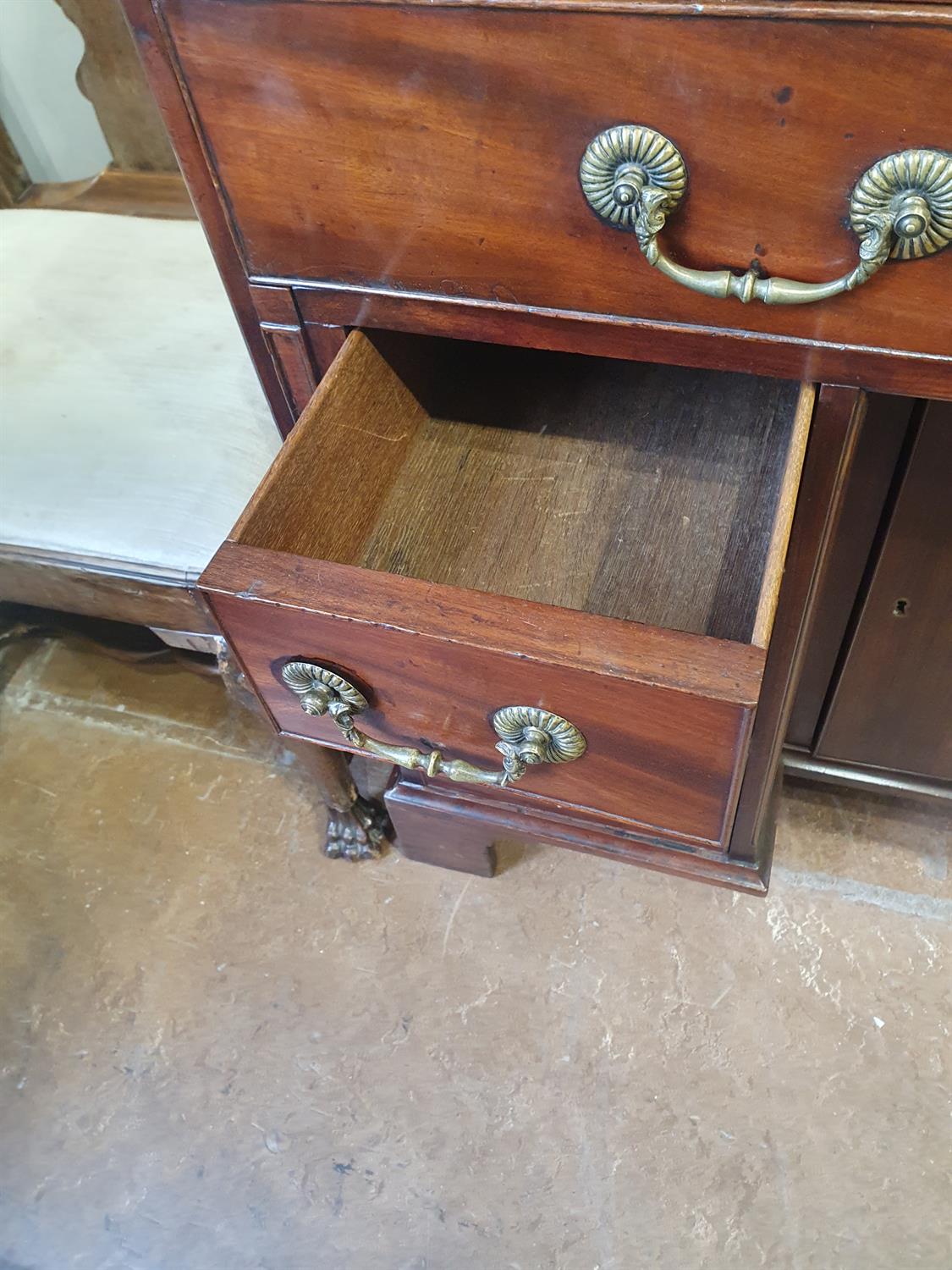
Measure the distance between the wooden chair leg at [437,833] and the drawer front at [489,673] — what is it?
259mm

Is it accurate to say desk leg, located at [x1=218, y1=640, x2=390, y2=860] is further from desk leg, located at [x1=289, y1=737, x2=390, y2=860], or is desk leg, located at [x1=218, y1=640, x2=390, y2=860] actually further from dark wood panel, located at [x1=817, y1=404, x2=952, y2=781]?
dark wood panel, located at [x1=817, y1=404, x2=952, y2=781]

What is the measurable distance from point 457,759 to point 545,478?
0.23 m

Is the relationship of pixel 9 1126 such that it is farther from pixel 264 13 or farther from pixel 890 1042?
pixel 264 13

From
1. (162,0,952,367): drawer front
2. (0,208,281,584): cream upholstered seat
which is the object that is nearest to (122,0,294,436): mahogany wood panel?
(162,0,952,367): drawer front

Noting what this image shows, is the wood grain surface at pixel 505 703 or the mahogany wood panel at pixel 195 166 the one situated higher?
the mahogany wood panel at pixel 195 166

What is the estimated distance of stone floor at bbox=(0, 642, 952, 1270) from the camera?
797mm

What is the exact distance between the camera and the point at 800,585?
60 cm

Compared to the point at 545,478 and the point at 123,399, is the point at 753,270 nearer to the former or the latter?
Result: the point at 545,478

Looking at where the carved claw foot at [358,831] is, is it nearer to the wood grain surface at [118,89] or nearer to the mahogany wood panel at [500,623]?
the mahogany wood panel at [500,623]

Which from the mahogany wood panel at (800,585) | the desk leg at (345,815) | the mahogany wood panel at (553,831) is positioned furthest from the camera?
the desk leg at (345,815)

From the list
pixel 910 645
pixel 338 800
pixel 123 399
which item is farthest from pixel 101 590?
pixel 910 645

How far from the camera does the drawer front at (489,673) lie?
48cm

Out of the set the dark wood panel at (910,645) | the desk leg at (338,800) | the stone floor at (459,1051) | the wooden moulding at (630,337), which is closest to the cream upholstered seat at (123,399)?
the desk leg at (338,800)

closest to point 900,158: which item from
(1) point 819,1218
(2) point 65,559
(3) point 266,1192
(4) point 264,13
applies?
(4) point 264,13
